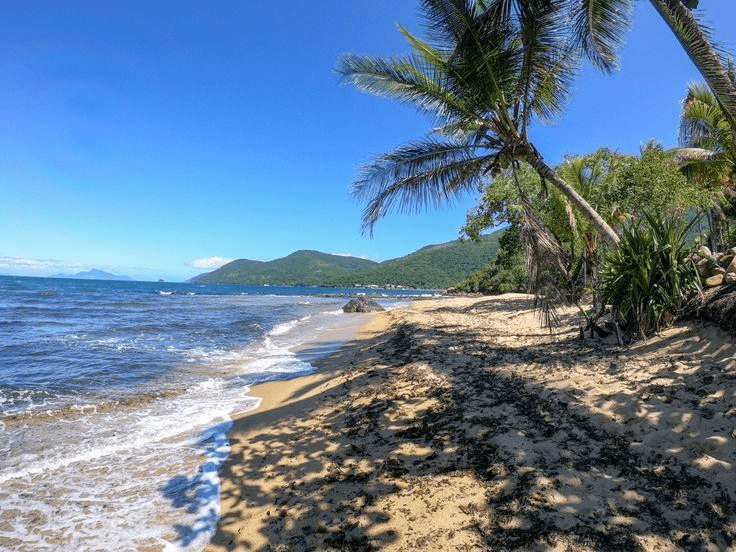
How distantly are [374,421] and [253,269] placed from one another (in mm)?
200965

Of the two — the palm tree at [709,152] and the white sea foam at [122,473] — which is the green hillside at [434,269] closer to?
the palm tree at [709,152]

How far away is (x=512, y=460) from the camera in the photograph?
3.54m

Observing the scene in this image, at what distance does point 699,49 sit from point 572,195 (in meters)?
2.88

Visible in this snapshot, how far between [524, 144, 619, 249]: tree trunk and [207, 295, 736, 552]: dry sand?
2175 millimetres

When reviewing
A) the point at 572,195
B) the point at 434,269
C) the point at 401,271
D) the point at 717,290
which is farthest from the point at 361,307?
the point at 401,271

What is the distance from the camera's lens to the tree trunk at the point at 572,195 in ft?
24.0

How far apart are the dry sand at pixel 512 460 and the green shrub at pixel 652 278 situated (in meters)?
0.38

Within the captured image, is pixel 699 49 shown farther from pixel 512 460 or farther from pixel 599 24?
pixel 512 460

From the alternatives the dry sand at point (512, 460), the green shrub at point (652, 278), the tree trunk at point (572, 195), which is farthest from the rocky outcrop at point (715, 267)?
the tree trunk at point (572, 195)

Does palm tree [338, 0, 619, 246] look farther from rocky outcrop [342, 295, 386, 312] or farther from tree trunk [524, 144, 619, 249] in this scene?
rocky outcrop [342, 295, 386, 312]

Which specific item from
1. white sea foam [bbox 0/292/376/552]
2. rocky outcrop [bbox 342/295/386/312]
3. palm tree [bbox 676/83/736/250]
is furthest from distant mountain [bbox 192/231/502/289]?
white sea foam [bbox 0/292/376/552]

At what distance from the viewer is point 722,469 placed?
292 centimetres

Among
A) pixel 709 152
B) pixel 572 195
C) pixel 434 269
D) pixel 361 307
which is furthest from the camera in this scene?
pixel 434 269

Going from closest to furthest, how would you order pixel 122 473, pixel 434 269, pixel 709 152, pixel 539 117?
pixel 122 473 < pixel 539 117 < pixel 709 152 < pixel 434 269
